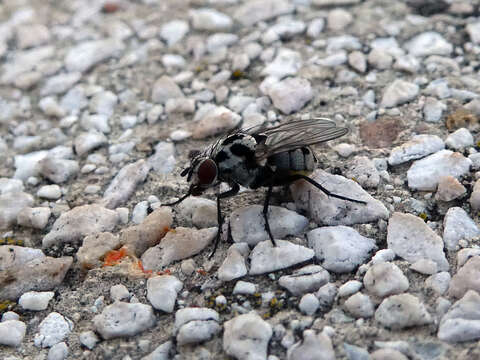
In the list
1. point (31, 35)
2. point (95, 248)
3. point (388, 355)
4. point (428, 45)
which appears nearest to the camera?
point (388, 355)

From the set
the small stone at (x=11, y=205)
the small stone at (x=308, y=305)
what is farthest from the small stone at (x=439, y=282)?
the small stone at (x=11, y=205)

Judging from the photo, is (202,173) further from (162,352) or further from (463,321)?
(463,321)

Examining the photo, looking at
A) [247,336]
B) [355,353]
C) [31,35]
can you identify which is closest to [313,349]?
[355,353]

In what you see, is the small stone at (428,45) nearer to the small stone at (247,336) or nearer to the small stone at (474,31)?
the small stone at (474,31)

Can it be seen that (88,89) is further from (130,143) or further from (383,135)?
(383,135)

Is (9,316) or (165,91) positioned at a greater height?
(165,91)

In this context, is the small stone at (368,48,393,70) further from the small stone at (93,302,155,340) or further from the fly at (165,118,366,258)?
the small stone at (93,302,155,340)
